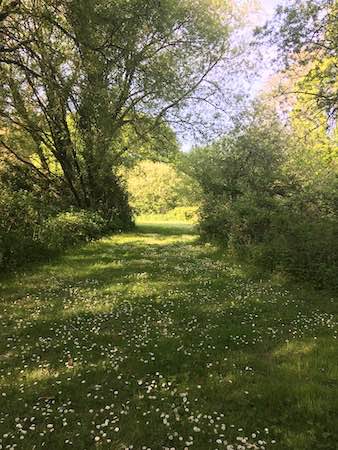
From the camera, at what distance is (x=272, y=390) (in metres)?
6.14

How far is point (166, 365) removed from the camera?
7.02 metres

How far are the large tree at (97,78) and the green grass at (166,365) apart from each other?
739 cm

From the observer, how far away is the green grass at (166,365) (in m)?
5.18

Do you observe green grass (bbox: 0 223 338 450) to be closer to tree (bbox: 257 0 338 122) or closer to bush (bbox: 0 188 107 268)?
bush (bbox: 0 188 107 268)

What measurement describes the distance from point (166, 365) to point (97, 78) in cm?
1165

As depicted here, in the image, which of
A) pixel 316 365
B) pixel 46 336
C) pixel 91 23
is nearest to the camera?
pixel 316 365

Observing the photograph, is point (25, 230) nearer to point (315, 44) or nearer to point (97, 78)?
point (97, 78)

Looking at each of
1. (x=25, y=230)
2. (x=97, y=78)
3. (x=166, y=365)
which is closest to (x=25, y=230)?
(x=25, y=230)

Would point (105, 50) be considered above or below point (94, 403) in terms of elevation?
above

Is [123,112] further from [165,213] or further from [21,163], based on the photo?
[165,213]

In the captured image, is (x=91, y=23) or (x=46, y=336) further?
(x=91, y=23)

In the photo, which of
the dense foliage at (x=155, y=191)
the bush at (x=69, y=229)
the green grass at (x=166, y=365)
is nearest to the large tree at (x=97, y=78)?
the bush at (x=69, y=229)

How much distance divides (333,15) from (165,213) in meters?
42.5

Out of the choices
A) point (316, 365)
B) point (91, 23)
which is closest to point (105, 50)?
point (91, 23)
